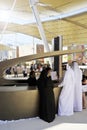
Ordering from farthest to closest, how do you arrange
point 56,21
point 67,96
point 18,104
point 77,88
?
point 56,21
point 77,88
point 67,96
point 18,104

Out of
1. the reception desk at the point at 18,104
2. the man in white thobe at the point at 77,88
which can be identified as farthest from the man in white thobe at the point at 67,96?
the reception desk at the point at 18,104

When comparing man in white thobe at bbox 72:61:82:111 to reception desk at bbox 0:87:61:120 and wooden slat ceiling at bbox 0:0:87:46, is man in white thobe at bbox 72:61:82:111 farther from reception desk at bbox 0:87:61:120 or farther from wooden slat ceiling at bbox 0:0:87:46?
wooden slat ceiling at bbox 0:0:87:46

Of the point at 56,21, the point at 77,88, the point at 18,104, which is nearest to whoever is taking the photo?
the point at 18,104

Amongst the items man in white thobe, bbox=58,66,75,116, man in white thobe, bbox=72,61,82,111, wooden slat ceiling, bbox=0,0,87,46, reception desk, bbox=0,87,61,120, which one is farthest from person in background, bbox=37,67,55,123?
wooden slat ceiling, bbox=0,0,87,46

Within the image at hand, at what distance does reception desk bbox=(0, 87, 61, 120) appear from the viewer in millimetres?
6658

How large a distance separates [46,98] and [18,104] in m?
0.73

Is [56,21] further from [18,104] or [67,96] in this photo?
[18,104]

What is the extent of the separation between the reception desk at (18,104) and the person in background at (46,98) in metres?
0.19

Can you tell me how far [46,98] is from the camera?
22.3 ft

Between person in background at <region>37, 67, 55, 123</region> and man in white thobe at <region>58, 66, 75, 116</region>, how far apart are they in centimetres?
48

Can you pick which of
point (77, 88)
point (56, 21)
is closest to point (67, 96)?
point (77, 88)

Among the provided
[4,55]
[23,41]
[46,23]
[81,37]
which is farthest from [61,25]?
[4,55]

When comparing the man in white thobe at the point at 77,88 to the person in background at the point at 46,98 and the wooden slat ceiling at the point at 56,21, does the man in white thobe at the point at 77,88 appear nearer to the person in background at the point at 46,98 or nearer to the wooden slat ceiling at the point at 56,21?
the person in background at the point at 46,98

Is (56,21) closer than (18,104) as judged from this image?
No
